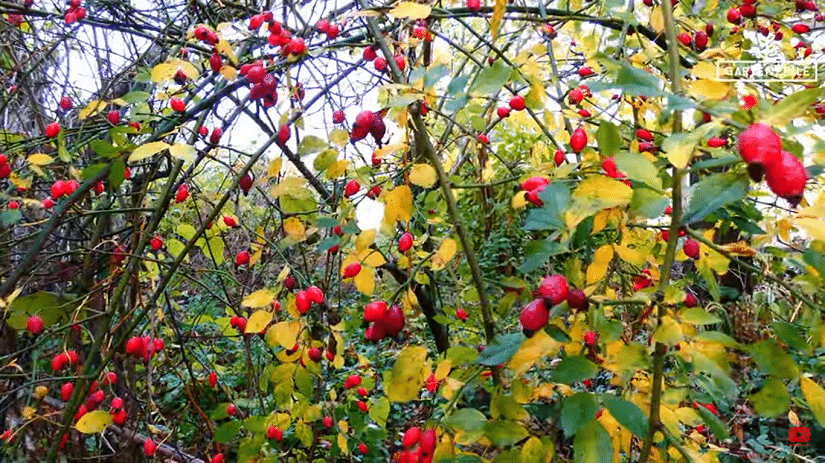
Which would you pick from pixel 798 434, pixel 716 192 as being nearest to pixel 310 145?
pixel 716 192

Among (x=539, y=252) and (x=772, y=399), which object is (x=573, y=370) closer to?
(x=539, y=252)

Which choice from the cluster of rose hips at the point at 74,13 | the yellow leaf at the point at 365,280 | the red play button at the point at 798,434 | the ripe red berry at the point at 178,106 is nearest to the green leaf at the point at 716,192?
the yellow leaf at the point at 365,280

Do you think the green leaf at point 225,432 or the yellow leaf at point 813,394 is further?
the green leaf at point 225,432

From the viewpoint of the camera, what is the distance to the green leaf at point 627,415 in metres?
0.64

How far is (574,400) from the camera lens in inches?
27.1

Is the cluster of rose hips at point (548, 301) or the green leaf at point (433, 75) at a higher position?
the green leaf at point (433, 75)

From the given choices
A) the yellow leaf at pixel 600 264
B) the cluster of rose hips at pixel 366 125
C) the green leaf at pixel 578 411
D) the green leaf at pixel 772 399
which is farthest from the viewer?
the cluster of rose hips at pixel 366 125

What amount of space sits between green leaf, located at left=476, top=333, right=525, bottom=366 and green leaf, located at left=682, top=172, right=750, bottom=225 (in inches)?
10.6

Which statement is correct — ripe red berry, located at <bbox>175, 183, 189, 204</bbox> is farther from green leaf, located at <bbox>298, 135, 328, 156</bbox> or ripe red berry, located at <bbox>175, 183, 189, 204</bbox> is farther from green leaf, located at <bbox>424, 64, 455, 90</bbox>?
green leaf, located at <bbox>424, 64, 455, 90</bbox>

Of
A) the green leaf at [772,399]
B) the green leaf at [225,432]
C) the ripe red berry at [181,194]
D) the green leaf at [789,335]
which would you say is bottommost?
the green leaf at [225,432]

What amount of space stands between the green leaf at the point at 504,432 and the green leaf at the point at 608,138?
369 millimetres

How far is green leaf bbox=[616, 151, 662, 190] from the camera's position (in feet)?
2.09

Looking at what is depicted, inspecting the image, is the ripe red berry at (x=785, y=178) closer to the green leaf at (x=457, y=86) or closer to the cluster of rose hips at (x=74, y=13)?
the green leaf at (x=457, y=86)

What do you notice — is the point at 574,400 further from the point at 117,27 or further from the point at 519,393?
the point at 117,27
